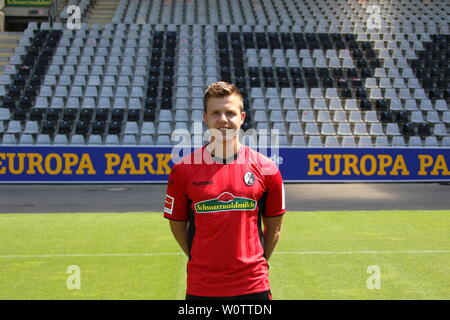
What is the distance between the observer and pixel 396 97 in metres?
22.0

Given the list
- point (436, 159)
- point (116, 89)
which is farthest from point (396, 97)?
point (116, 89)

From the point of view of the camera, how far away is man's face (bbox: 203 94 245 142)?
2799 mm

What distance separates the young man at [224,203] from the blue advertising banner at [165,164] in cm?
1401

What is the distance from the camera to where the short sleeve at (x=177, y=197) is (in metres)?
3.03

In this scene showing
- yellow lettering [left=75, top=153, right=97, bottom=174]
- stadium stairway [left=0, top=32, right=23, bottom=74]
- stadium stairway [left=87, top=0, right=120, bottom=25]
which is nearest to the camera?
yellow lettering [left=75, top=153, right=97, bottom=174]

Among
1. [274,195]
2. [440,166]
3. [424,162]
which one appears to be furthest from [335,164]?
[274,195]

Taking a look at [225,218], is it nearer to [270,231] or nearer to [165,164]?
[270,231]

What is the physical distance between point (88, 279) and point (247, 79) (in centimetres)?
1706

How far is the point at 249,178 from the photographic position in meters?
2.95

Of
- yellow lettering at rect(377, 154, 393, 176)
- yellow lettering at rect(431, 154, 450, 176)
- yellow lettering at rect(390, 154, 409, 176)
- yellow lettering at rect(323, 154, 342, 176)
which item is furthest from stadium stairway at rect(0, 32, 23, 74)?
yellow lettering at rect(431, 154, 450, 176)

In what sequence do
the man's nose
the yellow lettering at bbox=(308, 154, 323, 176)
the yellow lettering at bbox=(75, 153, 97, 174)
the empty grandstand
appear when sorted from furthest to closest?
1. the empty grandstand
2. the yellow lettering at bbox=(308, 154, 323, 176)
3. the yellow lettering at bbox=(75, 153, 97, 174)
4. the man's nose

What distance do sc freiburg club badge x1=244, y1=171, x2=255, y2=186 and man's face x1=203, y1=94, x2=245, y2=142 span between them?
0.24 metres

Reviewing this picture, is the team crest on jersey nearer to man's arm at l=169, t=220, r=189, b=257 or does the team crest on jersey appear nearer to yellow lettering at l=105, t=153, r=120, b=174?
man's arm at l=169, t=220, r=189, b=257

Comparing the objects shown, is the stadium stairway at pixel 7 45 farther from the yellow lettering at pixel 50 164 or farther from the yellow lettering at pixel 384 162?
the yellow lettering at pixel 384 162
